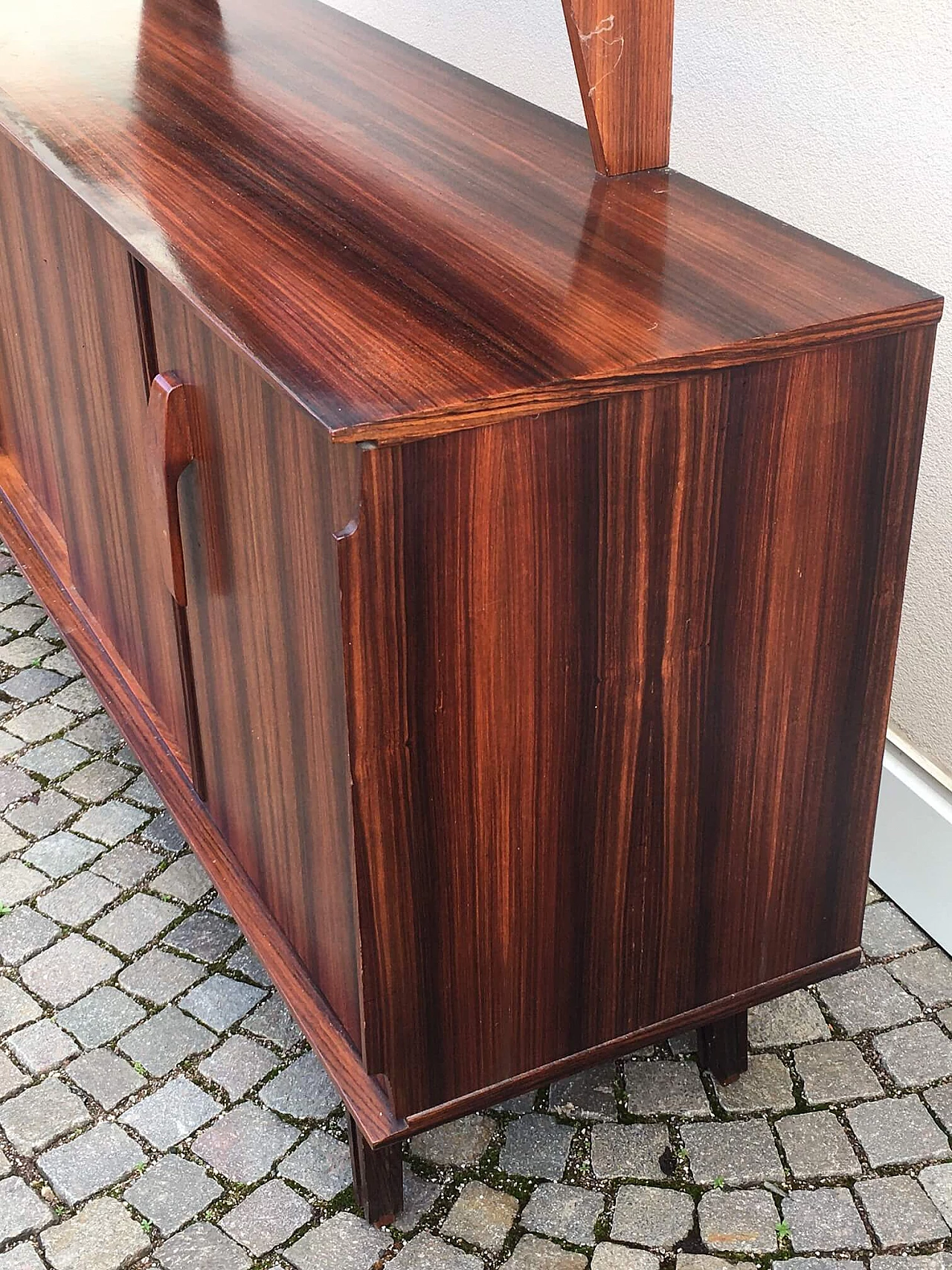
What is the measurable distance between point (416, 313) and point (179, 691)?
0.98m

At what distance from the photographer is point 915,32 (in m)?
2.23

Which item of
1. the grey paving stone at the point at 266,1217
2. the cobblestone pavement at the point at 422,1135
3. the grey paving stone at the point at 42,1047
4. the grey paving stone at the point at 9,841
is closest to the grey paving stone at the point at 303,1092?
the cobblestone pavement at the point at 422,1135

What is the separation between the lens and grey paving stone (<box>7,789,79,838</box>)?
287cm

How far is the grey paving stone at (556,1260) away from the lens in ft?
6.63

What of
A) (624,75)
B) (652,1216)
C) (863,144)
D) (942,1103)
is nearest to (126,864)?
(652,1216)

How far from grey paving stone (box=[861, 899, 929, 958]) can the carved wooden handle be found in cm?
146

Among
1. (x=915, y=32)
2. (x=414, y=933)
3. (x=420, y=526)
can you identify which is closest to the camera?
(x=420, y=526)

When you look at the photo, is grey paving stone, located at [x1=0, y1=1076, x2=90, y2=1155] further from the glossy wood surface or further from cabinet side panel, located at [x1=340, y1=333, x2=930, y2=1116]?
cabinet side panel, located at [x1=340, y1=333, x2=930, y2=1116]

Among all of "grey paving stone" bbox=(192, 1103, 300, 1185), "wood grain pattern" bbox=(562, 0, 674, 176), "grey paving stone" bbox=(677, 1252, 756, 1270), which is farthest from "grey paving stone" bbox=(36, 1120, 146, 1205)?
"wood grain pattern" bbox=(562, 0, 674, 176)

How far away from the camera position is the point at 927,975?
8.36 ft

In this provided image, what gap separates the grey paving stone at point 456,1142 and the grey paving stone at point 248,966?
0.43 meters

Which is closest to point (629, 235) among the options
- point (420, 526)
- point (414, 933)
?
point (420, 526)

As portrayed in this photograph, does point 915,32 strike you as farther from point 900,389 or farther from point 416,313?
point 416,313

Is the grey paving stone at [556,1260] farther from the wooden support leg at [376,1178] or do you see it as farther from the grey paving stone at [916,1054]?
the grey paving stone at [916,1054]
